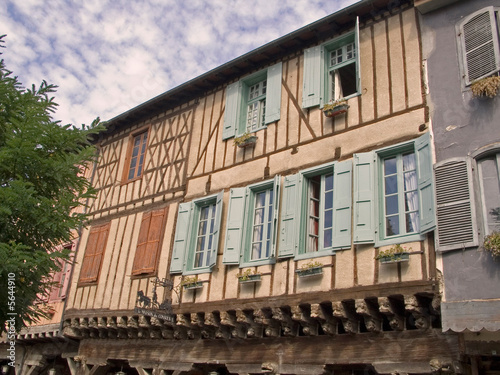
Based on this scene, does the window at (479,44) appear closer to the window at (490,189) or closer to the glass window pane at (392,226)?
the window at (490,189)

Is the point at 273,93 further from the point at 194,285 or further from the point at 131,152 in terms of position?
the point at 131,152

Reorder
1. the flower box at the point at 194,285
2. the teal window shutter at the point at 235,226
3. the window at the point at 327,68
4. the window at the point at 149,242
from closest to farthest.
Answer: the teal window shutter at the point at 235,226 → the window at the point at 327,68 → the flower box at the point at 194,285 → the window at the point at 149,242

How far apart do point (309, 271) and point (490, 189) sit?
266cm

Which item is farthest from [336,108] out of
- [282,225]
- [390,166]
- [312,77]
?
[282,225]

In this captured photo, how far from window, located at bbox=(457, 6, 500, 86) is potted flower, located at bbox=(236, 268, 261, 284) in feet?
13.7

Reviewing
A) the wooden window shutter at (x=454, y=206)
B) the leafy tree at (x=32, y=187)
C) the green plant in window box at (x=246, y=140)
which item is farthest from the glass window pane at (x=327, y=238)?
the leafy tree at (x=32, y=187)

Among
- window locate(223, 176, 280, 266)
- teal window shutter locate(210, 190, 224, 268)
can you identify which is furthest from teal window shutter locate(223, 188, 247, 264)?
teal window shutter locate(210, 190, 224, 268)

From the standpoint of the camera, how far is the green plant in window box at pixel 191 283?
890 centimetres

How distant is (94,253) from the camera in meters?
11.8

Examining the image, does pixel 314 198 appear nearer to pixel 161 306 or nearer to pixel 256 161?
pixel 256 161

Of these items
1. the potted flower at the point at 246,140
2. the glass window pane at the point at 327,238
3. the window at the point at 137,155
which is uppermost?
the window at the point at 137,155

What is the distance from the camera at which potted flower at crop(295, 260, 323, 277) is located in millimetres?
7297

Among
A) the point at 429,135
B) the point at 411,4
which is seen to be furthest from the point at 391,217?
the point at 411,4

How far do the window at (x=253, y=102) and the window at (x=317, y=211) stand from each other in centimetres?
163
